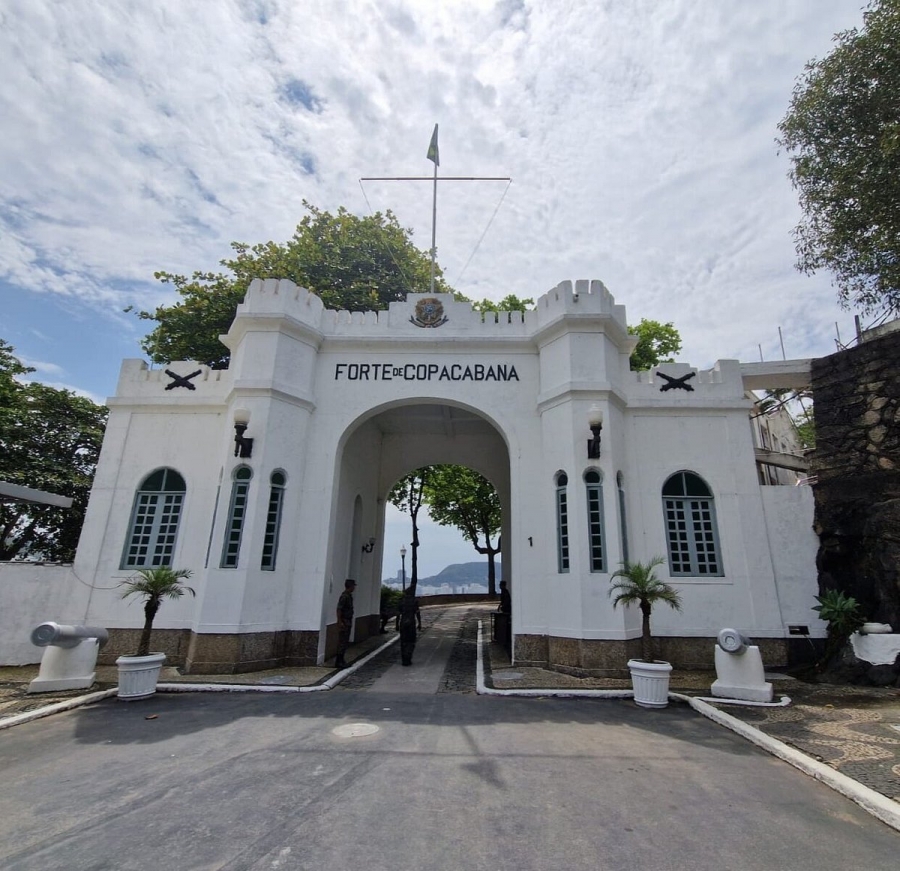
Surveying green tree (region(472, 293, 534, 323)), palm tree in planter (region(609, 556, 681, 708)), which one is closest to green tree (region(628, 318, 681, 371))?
green tree (region(472, 293, 534, 323))

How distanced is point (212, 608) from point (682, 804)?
825 cm

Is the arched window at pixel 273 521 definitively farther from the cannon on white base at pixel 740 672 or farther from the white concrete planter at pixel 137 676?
the cannon on white base at pixel 740 672

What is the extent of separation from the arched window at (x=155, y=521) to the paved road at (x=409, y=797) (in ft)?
14.0

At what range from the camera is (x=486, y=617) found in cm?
2255

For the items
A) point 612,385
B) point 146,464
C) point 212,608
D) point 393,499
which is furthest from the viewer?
point 393,499

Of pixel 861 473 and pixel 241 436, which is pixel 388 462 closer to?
pixel 241 436

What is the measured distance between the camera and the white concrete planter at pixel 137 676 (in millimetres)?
7652

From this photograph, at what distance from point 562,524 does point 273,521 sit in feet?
19.3

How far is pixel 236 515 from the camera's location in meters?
9.98

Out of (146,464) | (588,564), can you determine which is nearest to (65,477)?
(146,464)

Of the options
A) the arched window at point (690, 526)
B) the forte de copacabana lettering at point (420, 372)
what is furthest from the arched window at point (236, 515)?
the arched window at point (690, 526)

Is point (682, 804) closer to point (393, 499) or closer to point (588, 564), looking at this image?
point (588, 564)

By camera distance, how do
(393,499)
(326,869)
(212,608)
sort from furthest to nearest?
(393,499)
(212,608)
(326,869)

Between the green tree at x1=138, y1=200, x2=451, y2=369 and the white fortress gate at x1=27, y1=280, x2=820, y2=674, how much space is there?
675 cm
